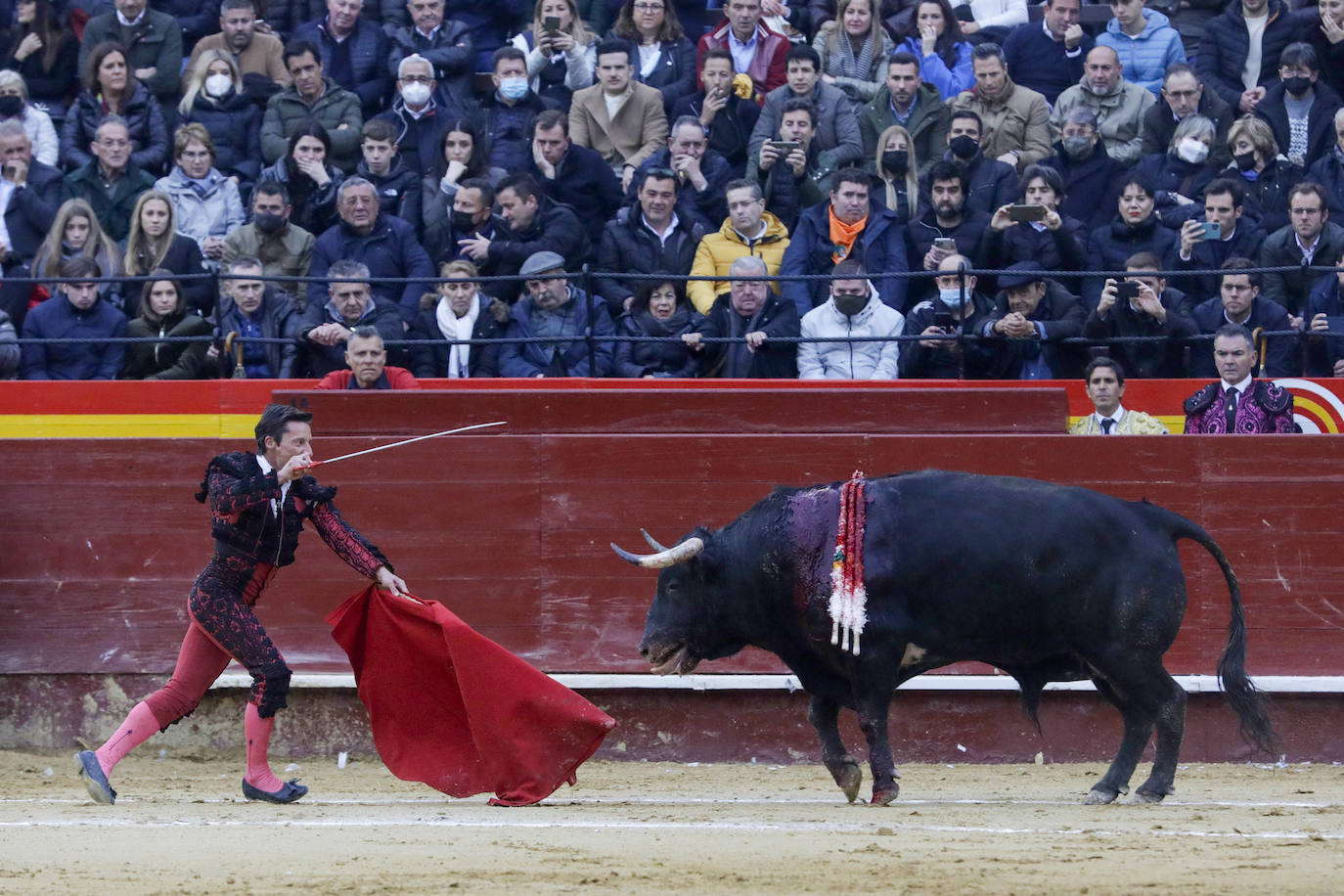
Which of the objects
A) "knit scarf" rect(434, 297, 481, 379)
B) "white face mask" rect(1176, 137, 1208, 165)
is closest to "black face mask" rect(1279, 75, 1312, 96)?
"white face mask" rect(1176, 137, 1208, 165)

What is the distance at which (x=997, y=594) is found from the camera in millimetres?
7012

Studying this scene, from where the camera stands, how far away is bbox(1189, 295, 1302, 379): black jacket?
29.8 feet

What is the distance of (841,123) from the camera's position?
10641 mm

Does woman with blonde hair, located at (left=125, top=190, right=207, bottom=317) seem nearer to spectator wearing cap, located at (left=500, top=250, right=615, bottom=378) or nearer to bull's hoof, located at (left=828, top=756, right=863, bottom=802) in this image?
spectator wearing cap, located at (left=500, top=250, right=615, bottom=378)

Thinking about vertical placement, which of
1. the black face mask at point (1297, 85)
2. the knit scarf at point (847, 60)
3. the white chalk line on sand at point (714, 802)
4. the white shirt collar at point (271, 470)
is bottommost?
the white chalk line on sand at point (714, 802)

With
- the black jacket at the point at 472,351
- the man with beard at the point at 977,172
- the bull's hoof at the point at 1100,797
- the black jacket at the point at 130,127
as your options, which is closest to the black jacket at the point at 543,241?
the black jacket at the point at 472,351

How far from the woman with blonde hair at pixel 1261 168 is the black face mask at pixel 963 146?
1370mm

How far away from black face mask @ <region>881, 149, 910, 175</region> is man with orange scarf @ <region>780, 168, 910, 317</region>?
0.38 m

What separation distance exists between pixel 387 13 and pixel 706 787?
604 cm

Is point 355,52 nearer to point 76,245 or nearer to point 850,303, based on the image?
point 76,245

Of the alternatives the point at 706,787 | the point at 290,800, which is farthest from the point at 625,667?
the point at 290,800

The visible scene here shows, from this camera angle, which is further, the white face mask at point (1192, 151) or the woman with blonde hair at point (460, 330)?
the white face mask at point (1192, 151)

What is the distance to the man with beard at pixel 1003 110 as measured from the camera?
10.5m

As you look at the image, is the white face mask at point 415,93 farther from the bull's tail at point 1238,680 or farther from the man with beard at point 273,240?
the bull's tail at point 1238,680
